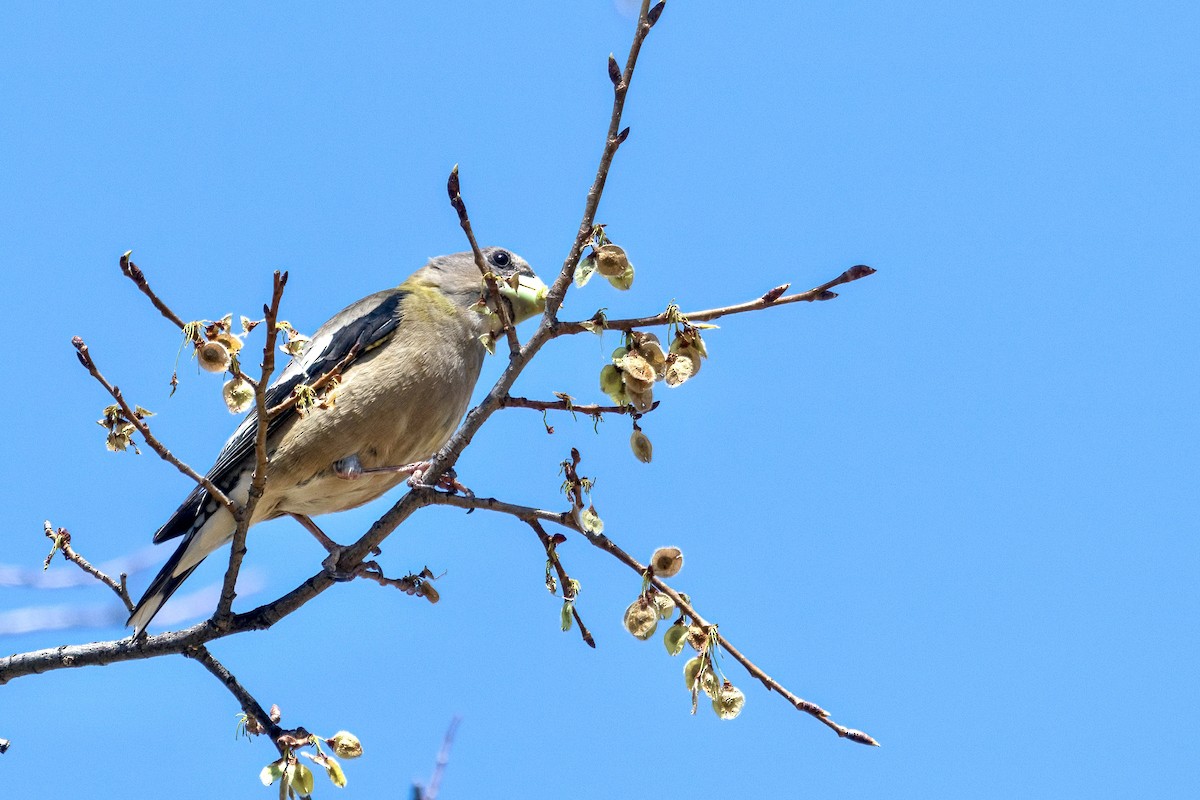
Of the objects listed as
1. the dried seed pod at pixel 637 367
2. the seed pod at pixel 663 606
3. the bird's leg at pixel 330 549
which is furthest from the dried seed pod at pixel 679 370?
the bird's leg at pixel 330 549

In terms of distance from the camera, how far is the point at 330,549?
20.3ft

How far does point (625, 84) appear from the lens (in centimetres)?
344

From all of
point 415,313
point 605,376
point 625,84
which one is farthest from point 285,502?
point 625,84

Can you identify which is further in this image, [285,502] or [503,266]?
[503,266]

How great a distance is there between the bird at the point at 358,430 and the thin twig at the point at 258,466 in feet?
3.95

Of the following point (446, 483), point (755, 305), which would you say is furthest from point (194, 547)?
point (755, 305)

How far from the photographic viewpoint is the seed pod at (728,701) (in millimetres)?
3529

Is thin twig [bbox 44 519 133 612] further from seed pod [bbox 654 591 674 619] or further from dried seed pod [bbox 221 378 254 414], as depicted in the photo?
seed pod [bbox 654 591 674 619]

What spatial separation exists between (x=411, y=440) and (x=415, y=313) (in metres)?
0.98

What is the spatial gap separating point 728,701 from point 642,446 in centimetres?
86

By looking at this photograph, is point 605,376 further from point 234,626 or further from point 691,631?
point 234,626

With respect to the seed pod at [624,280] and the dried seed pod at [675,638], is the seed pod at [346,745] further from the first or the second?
the seed pod at [624,280]

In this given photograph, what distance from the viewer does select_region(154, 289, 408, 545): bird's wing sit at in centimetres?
643

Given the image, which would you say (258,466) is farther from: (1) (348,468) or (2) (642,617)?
(1) (348,468)
